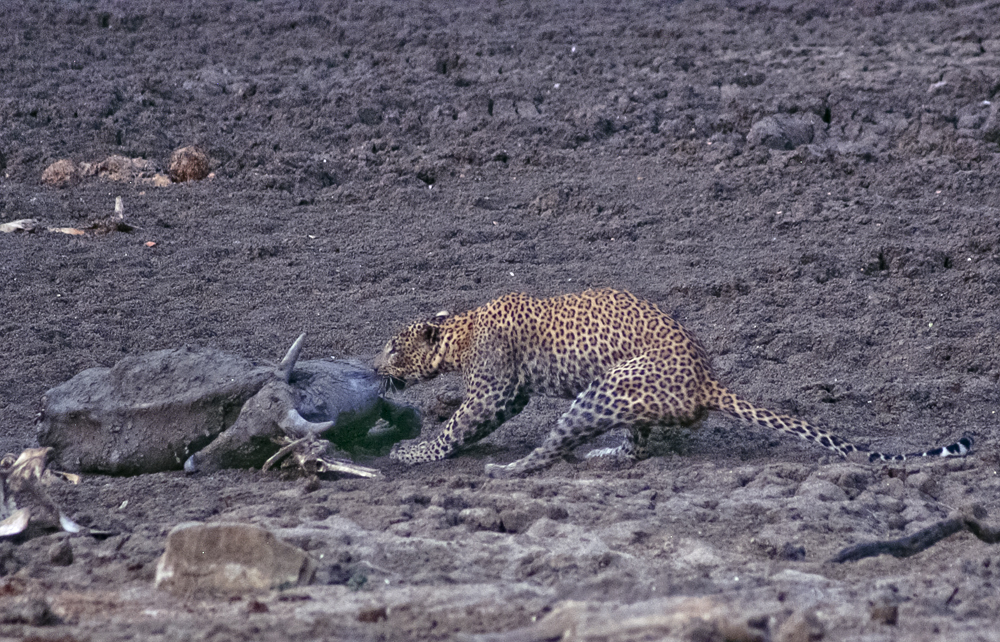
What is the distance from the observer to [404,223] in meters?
11.6

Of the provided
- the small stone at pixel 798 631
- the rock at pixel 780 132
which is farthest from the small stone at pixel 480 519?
the rock at pixel 780 132

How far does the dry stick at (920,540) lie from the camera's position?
Answer: 185 inches

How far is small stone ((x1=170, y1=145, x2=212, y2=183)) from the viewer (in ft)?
41.8

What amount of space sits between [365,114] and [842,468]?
9.44m

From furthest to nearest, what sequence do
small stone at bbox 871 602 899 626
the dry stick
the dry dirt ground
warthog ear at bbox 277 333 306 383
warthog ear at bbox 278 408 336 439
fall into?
warthog ear at bbox 277 333 306 383
warthog ear at bbox 278 408 336 439
the dry stick
the dry dirt ground
small stone at bbox 871 602 899 626

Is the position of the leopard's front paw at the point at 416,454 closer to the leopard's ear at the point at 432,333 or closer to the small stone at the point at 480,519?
the leopard's ear at the point at 432,333

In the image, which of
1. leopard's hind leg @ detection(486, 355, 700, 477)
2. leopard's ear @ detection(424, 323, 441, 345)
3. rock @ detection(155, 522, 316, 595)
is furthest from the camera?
leopard's ear @ detection(424, 323, 441, 345)

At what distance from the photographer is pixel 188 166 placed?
1273 centimetres

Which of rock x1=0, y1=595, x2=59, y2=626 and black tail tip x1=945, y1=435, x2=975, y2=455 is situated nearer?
rock x1=0, y1=595, x2=59, y2=626

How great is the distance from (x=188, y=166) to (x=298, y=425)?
742 cm

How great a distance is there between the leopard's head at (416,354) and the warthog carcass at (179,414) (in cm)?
77

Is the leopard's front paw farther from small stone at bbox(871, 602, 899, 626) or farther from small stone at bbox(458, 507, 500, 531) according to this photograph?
small stone at bbox(871, 602, 899, 626)

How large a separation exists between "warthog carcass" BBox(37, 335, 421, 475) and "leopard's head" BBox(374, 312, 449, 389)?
30.2 inches

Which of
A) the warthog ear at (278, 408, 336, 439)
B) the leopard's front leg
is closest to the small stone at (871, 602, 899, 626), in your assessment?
the warthog ear at (278, 408, 336, 439)
